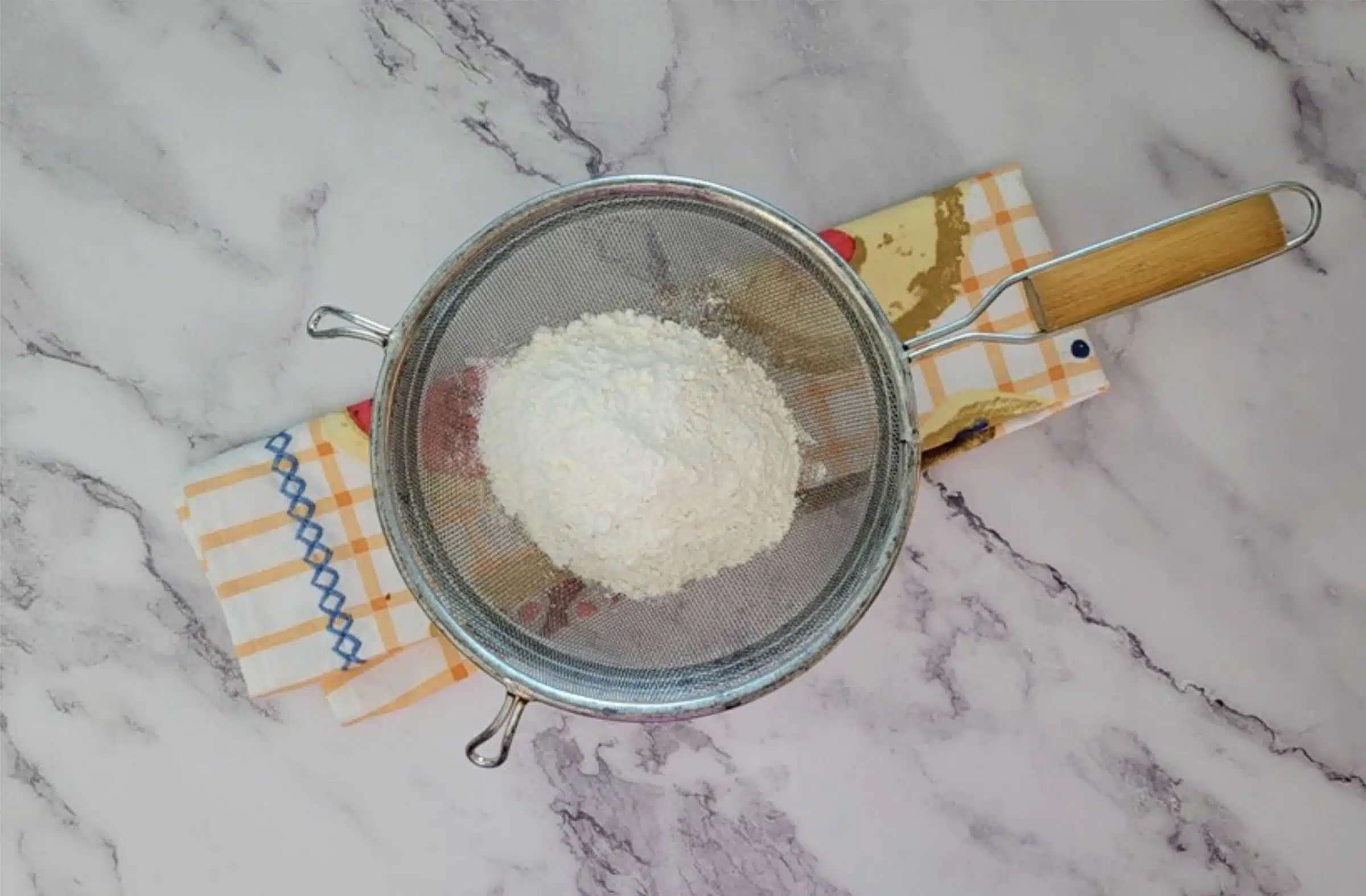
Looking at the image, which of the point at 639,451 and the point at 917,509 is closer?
the point at 639,451

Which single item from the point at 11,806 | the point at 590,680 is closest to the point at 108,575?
the point at 11,806

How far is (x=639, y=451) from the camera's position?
2.15 ft

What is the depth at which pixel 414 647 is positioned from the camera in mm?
781

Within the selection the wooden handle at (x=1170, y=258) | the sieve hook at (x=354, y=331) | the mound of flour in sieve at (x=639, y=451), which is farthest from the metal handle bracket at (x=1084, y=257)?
the sieve hook at (x=354, y=331)

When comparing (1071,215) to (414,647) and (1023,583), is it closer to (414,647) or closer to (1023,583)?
(1023,583)

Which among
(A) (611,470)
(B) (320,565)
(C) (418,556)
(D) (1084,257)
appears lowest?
(B) (320,565)

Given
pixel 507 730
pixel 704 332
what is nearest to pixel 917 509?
pixel 704 332

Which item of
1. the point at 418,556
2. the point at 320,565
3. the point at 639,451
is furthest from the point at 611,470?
the point at 320,565

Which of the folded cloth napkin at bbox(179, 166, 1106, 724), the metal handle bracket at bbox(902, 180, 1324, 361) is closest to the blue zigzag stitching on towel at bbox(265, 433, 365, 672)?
the folded cloth napkin at bbox(179, 166, 1106, 724)

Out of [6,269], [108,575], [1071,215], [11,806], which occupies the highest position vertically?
[1071,215]

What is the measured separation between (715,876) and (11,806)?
53 cm

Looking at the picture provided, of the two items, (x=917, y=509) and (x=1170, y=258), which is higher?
(x=1170, y=258)

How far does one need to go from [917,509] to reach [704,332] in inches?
8.4

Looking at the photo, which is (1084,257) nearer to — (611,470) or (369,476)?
(611,470)
